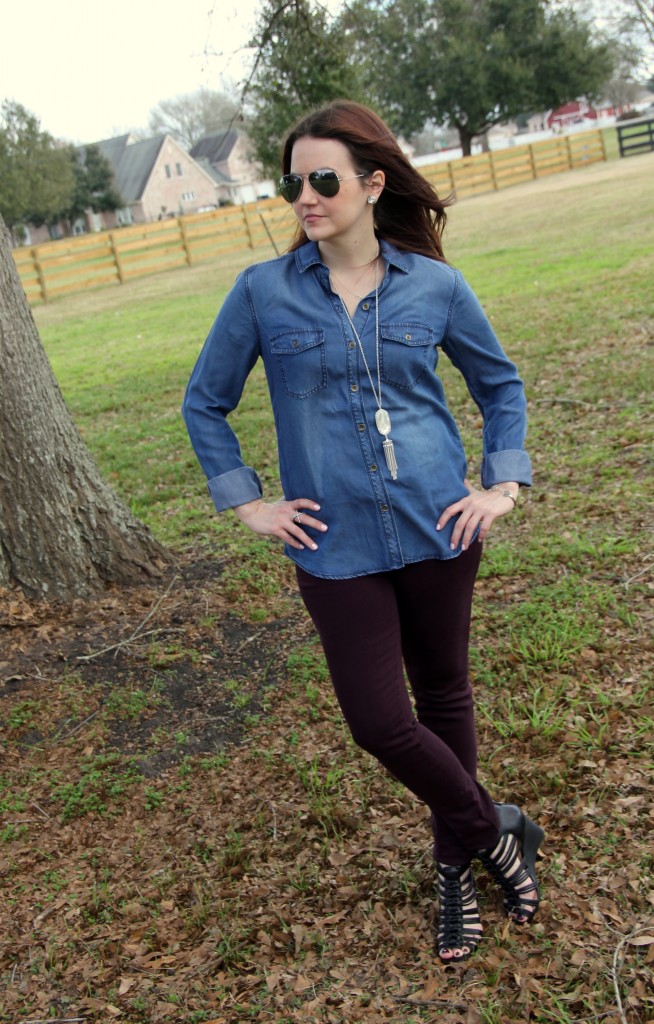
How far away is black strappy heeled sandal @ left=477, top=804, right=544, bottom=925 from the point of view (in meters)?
2.59

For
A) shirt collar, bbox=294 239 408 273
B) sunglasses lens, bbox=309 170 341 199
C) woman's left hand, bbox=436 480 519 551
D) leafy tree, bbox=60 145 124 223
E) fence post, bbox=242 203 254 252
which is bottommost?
woman's left hand, bbox=436 480 519 551

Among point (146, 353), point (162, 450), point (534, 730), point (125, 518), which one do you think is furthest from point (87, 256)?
point (534, 730)

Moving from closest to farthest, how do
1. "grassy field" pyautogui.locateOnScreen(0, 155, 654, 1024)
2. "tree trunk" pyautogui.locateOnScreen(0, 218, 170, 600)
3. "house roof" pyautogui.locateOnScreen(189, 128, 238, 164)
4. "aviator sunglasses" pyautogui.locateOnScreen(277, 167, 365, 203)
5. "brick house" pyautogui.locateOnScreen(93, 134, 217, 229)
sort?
1. "aviator sunglasses" pyautogui.locateOnScreen(277, 167, 365, 203)
2. "grassy field" pyautogui.locateOnScreen(0, 155, 654, 1024)
3. "tree trunk" pyautogui.locateOnScreen(0, 218, 170, 600)
4. "brick house" pyautogui.locateOnScreen(93, 134, 217, 229)
5. "house roof" pyautogui.locateOnScreen(189, 128, 238, 164)

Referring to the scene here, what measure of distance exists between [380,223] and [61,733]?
2358 mm

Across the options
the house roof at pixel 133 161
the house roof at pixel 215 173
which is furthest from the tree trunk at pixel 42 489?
the house roof at pixel 215 173

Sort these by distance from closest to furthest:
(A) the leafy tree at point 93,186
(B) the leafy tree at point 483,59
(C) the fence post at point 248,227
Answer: (C) the fence post at point 248,227, (B) the leafy tree at point 483,59, (A) the leafy tree at point 93,186

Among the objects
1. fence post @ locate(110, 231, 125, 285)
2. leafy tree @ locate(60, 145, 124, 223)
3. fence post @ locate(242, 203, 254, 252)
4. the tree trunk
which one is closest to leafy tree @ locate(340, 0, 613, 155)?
leafy tree @ locate(60, 145, 124, 223)

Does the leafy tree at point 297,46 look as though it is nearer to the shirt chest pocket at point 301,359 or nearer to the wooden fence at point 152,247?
the shirt chest pocket at point 301,359

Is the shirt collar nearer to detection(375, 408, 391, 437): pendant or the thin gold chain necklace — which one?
the thin gold chain necklace

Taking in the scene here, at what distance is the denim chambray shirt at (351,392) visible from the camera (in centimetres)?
231

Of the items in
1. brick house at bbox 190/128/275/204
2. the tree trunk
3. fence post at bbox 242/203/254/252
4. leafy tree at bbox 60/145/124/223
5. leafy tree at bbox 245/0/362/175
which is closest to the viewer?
the tree trunk

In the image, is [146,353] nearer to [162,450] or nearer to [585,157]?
[162,450]

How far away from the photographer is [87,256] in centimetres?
2592

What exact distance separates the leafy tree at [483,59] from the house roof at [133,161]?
2899cm
